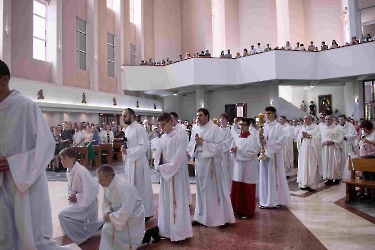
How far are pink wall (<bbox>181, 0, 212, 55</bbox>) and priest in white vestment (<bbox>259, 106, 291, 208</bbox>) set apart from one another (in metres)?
19.4

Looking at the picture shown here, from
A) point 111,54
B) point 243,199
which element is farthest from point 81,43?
point 243,199

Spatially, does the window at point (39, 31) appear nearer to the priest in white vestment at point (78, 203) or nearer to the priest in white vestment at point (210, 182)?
the priest in white vestment at point (78, 203)

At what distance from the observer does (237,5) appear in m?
26.3

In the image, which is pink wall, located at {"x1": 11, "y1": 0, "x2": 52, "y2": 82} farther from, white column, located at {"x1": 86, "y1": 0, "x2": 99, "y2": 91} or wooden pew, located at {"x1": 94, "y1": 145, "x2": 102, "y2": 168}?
wooden pew, located at {"x1": 94, "y1": 145, "x2": 102, "y2": 168}

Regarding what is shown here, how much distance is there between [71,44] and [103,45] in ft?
→ 9.68

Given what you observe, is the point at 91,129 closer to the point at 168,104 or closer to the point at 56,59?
the point at 56,59

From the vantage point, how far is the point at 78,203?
14.4ft

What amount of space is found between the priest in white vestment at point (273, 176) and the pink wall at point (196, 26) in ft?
63.8

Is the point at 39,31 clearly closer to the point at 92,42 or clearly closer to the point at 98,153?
the point at 92,42

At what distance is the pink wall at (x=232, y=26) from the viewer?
2547 centimetres

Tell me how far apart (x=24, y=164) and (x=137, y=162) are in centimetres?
317

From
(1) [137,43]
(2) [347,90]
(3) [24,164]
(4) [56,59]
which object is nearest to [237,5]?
(1) [137,43]

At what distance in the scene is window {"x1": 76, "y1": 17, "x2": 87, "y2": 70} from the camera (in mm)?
17828

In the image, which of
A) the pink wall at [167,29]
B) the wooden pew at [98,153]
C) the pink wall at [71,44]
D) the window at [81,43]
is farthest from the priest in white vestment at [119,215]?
the pink wall at [167,29]
